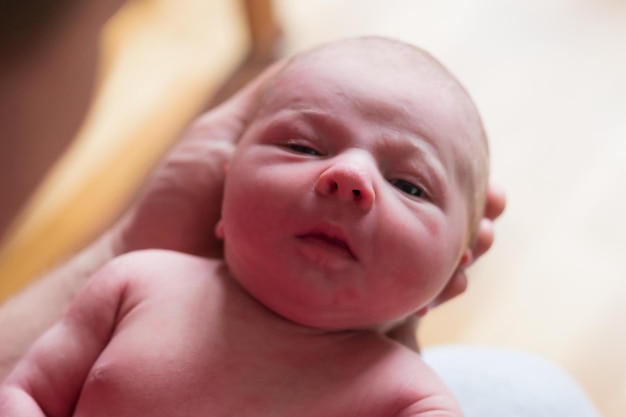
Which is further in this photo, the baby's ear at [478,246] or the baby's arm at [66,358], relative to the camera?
the baby's ear at [478,246]

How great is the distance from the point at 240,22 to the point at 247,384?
4.71 ft

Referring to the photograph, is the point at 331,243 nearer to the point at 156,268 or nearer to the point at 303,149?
the point at 303,149

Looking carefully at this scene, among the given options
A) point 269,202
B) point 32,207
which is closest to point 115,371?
point 269,202

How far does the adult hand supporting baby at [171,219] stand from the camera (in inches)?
41.8

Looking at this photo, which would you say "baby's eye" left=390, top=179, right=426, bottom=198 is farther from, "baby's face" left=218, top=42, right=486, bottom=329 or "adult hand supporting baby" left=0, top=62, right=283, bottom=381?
"adult hand supporting baby" left=0, top=62, right=283, bottom=381

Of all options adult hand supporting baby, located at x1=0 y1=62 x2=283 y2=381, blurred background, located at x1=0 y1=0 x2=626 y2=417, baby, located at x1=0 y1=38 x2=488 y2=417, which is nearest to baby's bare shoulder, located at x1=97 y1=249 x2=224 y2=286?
baby, located at x1=0 y1=38 x2=488 y2=417

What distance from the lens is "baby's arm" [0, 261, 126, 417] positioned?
84cm

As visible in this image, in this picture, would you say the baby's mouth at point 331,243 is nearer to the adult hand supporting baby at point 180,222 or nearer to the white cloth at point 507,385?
the adult hand supporting baby at point 180,222

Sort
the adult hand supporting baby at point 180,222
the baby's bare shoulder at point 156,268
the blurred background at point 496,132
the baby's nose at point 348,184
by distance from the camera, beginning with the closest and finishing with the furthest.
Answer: the baby's nose at point 348,184, the baby's bare shoulder at point 156,268, the adult hand supporting baby at point 180,222, the blurred background at point 496,132

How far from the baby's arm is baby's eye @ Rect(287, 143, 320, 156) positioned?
0.83 ft

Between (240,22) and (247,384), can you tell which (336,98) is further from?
(240,22)

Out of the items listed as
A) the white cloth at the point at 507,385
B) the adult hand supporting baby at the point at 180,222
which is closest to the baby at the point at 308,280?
the adult hand supporting baby at the point at 180,222

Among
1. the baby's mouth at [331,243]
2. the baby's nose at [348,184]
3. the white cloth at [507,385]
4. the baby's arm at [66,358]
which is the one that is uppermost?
the baby's nose at [348,184]

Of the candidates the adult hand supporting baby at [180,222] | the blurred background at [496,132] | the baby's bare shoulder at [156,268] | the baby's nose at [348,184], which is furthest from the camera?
the blurred background at [496,132]
